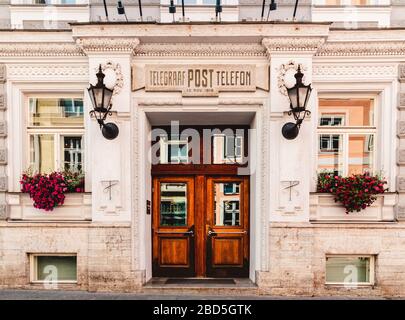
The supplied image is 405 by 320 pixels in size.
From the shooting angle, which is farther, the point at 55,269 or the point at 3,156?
the point at 55,269

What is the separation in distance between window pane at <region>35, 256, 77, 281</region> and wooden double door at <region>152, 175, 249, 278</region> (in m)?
1.70

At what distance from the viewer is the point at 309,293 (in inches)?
242

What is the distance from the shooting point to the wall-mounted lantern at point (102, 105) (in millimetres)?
5801

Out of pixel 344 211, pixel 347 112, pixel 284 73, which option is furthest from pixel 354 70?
pixel 344 211

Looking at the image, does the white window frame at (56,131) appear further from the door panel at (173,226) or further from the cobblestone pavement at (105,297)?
the cobblestone pavement at (105,297)

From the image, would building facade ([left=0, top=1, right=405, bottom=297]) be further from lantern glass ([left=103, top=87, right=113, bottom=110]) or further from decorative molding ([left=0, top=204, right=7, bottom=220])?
lantern glass ([left=103, top=87, right=113, bottom=110])

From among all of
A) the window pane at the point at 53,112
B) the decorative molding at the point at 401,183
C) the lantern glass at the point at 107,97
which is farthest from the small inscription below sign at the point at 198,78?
the decorative molding at the point at 401,183

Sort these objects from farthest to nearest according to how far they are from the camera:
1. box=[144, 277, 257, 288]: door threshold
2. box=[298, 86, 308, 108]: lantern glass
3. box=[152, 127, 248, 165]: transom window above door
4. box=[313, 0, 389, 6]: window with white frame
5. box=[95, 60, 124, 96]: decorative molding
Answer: box=[152, 127, 248, 165]: transom window above door < box=[313, 0, 389, 6]: window with white frame < box=[144, 277, 257, 288]: door threshold < box=[95, 60, 124, 96]: decorative molding < box=[298, 86, 308, 108]: lantern glass

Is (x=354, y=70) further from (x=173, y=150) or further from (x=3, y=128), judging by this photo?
(x=3, y=128)

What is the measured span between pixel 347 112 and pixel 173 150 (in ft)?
12.2

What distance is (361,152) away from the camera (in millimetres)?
6668

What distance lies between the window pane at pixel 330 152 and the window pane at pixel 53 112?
5074 mm

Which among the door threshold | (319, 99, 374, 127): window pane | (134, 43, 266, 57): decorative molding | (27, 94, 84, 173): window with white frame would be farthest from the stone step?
(134, 43, 266, 57): decorative molding

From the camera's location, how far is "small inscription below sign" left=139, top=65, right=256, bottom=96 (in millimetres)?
6297
